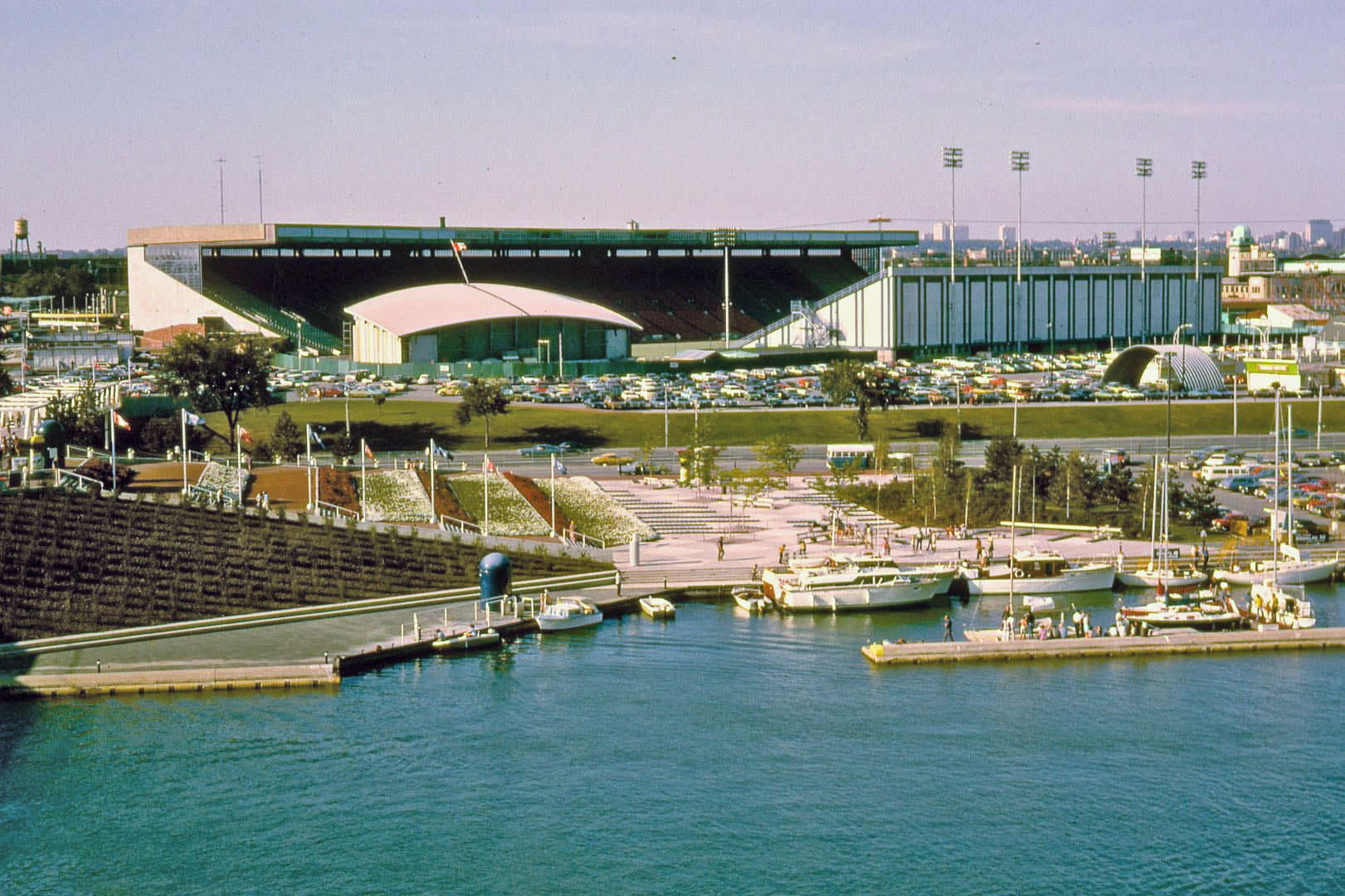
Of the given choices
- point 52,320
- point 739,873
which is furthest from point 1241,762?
point 52,320

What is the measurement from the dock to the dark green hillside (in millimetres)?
10620

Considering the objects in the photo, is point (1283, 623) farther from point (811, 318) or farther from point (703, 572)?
point (811, 318)

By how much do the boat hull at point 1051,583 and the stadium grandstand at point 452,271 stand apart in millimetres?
58605

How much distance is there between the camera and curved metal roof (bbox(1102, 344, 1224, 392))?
82562 mm

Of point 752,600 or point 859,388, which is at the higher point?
point 859,388

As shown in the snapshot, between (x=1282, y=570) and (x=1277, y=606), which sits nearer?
(x=1277, y=606)

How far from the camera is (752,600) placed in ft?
138

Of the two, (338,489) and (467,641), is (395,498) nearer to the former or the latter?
(338,489)

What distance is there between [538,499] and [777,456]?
856 centimetres

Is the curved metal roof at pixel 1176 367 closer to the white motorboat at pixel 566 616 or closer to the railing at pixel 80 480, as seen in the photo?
the white motorboat at pixel 566 616

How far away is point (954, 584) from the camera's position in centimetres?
4353

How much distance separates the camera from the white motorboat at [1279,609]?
39.4 meters

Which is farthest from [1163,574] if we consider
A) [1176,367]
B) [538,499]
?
[1176,367]

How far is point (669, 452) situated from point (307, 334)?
38.5 metres
